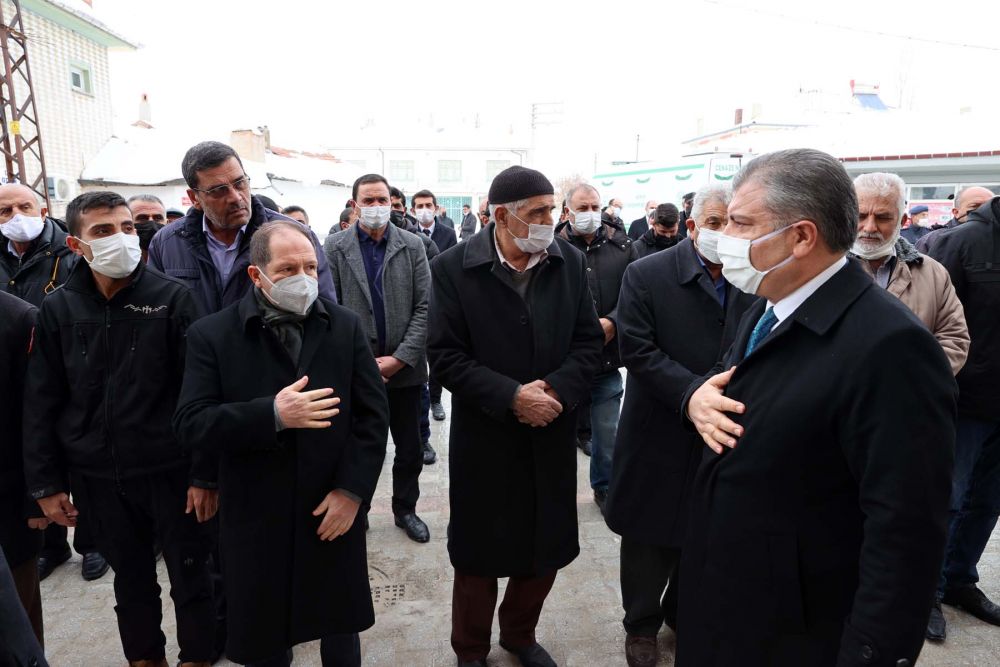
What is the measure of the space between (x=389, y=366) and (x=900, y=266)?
9.53ft

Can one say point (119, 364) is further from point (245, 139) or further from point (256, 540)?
point (245, 139)

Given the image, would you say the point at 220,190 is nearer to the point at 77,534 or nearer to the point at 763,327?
the point at 77,534

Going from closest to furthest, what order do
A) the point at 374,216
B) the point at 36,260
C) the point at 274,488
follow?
1. the point at 274,488
2. the point at 36,260
3. the point at 374,216

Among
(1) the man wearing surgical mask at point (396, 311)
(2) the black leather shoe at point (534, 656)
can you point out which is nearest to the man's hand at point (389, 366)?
(1) the man wearing surgical mask at point (396, 311)

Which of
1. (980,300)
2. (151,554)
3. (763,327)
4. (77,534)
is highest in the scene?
(763,327)

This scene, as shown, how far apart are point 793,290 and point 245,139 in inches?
781

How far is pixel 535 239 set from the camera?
9.21 ft

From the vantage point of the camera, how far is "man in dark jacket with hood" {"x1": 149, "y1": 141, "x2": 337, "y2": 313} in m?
2.98

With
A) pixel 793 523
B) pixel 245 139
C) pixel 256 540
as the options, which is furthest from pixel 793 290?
pixel 245 139

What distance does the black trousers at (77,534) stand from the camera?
107 inches

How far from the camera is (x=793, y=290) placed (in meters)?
1.67

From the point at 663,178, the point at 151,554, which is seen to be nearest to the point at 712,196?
the point at 151,554

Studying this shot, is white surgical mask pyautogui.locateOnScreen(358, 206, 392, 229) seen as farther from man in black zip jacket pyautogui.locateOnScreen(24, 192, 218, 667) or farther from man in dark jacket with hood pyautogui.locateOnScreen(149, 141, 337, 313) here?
man in black zip jacket pyautogui.locateOnScreen(24, 192, 218, 667)

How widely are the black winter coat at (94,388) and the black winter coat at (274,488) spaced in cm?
41
